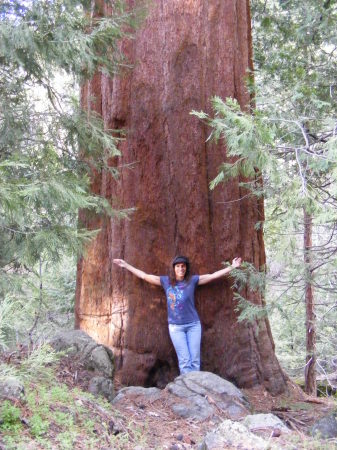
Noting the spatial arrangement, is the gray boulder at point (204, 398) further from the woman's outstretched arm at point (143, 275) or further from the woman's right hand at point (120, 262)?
the woman's right hand at point (120, 262)

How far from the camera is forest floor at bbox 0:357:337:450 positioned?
3.70m

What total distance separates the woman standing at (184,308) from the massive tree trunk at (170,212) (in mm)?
171

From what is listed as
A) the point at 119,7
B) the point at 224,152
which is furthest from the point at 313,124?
the point at 119,7

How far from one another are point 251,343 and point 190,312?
3.00 feet

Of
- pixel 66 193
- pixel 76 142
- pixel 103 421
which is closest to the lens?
pixel 103 421

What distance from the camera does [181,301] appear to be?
6.14 meters

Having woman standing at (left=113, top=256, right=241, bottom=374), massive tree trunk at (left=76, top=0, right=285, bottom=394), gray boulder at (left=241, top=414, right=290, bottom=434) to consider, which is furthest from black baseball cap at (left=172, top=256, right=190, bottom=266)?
gray boulder at (left=241, top=414, right=290, bottom=434)

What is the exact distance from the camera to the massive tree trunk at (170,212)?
6.37 meters

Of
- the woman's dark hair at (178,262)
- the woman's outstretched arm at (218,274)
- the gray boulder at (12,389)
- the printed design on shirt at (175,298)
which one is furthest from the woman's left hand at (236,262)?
the gray boulder at (12,389)

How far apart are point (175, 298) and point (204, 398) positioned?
1297 millimetres

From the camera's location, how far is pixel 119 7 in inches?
225

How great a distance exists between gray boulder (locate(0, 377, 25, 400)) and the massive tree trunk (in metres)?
2.44

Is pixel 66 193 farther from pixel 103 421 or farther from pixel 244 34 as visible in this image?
pixel 244 34

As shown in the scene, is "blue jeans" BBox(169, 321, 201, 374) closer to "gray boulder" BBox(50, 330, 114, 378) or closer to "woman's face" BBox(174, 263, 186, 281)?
"woman's face" BBox(174, 263, 186, 281)
